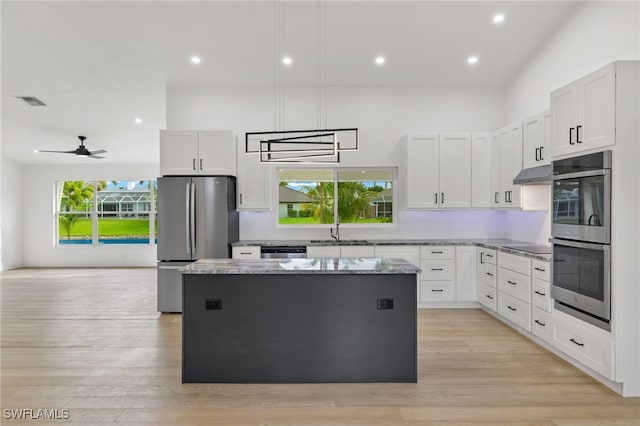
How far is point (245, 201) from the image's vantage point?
214 inches

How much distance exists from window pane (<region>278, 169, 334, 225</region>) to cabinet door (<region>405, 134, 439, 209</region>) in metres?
1.22

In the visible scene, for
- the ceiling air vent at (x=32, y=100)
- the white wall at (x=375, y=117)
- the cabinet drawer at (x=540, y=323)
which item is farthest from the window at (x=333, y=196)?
the ceiling air vent at (x=32, y=100)

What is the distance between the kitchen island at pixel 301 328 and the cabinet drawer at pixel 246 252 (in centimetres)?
214

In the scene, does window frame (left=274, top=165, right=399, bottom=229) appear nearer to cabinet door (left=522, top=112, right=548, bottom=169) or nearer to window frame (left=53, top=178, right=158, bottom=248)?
cabinet door (left=522, top=112, right=548, bottom=169)

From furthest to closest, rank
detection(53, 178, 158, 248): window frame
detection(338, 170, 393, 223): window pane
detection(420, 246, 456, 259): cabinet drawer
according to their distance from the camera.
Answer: detection(53, 178, 158, 248): window frame, detection(338, 170, 393, 223): window pane, detection(420, 246, 456, 259): cabinet drawer

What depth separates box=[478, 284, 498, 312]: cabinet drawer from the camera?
183 inches

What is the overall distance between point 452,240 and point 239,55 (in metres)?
3.93

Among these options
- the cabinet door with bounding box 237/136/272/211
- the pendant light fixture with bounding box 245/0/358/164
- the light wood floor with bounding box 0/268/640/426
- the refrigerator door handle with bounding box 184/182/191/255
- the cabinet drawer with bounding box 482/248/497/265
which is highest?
the pendant light fixture with bounding box 245/0/358/164

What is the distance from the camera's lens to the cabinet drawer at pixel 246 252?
16.9 feet

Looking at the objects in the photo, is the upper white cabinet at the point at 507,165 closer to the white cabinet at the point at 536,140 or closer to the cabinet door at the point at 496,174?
the cabinet door at the point at 496,174

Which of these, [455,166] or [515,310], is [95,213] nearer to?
[455,166]

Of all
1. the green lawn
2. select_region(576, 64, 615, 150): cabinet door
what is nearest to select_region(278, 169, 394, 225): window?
select_region(576, 64, 615, 150): cabinet door

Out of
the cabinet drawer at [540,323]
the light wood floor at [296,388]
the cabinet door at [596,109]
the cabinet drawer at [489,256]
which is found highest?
the cabinet door at [596,109]

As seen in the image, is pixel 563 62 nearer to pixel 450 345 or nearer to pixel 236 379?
pixel 450 345
